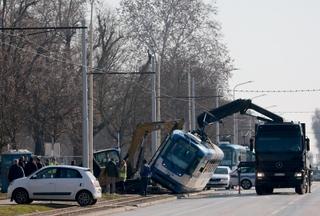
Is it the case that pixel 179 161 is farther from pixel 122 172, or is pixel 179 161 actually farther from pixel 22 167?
pixel 22 167

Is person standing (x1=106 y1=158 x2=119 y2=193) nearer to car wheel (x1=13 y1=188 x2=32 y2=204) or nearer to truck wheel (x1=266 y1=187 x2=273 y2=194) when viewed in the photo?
truck wheel (x1=266 y1=187 x2=273 y2=194)

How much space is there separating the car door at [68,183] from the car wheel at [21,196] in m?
1.30

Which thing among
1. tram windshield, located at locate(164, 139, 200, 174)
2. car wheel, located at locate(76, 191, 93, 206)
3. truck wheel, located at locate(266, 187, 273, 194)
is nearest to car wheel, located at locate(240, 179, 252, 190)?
truck wheel, located at locate(266, 187, 273, 194)

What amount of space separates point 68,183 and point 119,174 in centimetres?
1210

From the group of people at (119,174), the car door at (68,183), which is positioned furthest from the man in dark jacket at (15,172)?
the group of people at (119,174)

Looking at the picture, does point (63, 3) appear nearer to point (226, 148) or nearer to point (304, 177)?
point (226, 148)

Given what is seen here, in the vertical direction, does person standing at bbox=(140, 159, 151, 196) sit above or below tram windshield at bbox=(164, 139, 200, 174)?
below

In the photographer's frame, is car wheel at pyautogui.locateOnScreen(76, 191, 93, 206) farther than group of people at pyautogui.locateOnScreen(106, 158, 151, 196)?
No

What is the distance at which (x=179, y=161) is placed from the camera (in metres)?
54.7

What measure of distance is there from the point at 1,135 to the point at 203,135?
11.2 metres

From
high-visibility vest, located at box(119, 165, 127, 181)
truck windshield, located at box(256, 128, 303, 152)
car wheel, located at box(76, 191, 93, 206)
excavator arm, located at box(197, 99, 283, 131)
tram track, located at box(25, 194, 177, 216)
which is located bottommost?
tram track, located at box(25, 194, 177, 216)

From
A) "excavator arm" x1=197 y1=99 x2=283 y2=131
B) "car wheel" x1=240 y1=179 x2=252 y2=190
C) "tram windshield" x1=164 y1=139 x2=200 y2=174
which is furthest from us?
"car wheel" x1=240 y1=179 x2=252 y2=190

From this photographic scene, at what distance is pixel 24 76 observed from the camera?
6656 cm

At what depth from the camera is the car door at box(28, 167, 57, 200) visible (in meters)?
41.1
